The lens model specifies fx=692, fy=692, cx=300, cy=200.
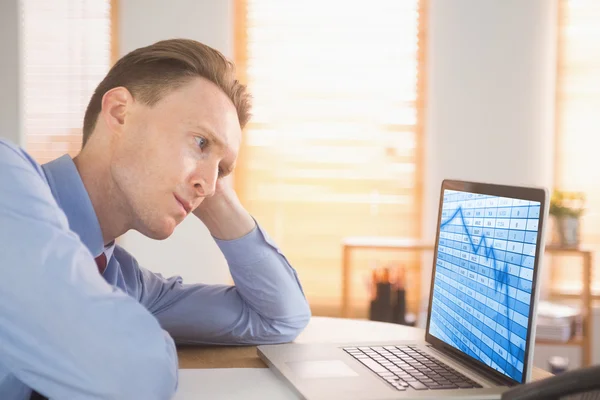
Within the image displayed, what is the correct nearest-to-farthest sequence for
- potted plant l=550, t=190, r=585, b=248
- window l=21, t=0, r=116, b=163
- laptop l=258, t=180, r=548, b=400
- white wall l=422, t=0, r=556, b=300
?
1. laptop l=258, t=180, r=548, b=400
2. potted plant l=550, t=190, r=585, b=248
3. white wall l=422, t=0, r=556, b=300
4. window l=21, t=0, r=116, b=163

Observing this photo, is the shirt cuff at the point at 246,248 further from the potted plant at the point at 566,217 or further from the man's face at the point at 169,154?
the potted plant at the point at 566,217

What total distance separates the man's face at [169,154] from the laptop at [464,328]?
30 cm

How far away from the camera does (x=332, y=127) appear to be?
14.3 ft

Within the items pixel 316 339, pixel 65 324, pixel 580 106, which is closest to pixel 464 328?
pixel 316 339

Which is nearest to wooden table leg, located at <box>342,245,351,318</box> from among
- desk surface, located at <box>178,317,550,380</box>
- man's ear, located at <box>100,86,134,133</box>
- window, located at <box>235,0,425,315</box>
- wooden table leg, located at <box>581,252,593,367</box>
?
window, located at <box>235,0,425,315</box>

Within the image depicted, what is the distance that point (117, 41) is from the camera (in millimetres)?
4398

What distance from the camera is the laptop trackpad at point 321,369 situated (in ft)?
3.34

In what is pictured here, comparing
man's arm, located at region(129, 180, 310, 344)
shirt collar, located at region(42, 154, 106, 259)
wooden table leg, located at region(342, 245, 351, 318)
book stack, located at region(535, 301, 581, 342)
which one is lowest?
book stack, located at region(535, 301, 581, 342)

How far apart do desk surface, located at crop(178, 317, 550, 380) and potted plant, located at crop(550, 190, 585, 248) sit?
261 cm

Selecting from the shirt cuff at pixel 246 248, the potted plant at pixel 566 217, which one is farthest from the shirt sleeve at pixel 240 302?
the potted plant at pixel 566 217

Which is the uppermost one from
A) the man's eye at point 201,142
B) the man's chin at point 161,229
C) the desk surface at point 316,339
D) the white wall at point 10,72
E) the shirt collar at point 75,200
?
the white wall at point 10,72

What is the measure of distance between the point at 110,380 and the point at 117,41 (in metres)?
3.94

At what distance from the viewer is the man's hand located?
4.28 ft

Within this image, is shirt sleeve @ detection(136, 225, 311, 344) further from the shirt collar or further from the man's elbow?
the shirt collar
